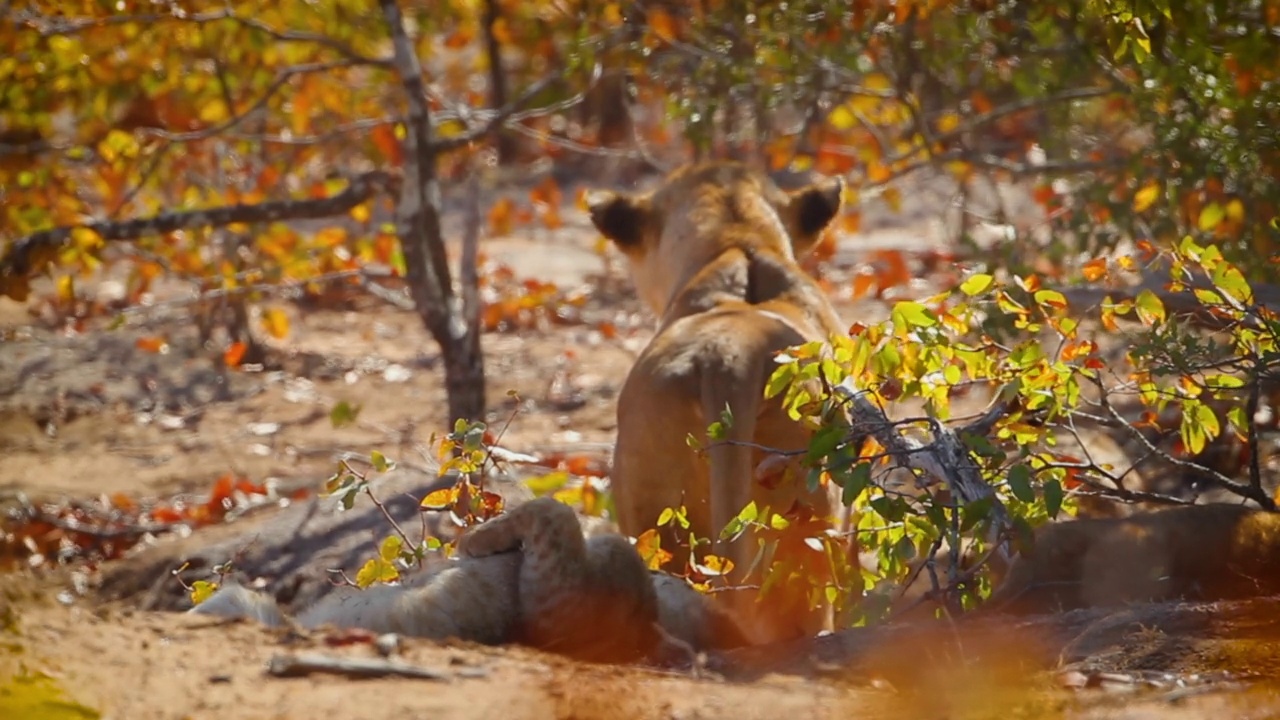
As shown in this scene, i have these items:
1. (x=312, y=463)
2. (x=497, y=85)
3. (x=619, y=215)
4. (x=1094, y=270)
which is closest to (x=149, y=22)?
(x=619, y=215)

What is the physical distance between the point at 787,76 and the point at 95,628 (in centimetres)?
474

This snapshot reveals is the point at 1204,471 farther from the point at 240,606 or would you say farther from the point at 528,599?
the point at 240,606

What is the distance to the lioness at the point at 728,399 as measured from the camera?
4.41 m

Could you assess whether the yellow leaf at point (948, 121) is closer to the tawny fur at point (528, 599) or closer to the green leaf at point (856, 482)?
the tawny fur at point (528, 599)

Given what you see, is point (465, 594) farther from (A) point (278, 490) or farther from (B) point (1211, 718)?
(A) point (278, 490)

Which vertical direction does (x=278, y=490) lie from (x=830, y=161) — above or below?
below

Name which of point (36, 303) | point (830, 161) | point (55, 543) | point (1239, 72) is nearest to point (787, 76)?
point (1239, 72)

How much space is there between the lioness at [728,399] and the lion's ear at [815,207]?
8.2 inches

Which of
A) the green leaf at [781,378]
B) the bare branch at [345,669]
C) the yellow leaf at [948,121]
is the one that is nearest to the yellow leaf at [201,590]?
the bare branch at [345,669]

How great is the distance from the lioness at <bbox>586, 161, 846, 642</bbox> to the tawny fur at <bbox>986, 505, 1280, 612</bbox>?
0.62m

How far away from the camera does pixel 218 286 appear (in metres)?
8.56

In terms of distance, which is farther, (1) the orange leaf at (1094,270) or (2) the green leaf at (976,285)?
(1) the orange leaf at (1094,270)

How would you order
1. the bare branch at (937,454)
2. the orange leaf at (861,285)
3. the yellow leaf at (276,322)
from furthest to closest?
1. the orange leaf at (861,285)
2. the yellow leaf at (276,322)
3. the bare branch at (937,454)

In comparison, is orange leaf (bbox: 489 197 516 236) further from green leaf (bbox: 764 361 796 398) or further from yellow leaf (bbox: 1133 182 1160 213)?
green leaf (bbox: 764 361 796 398)
